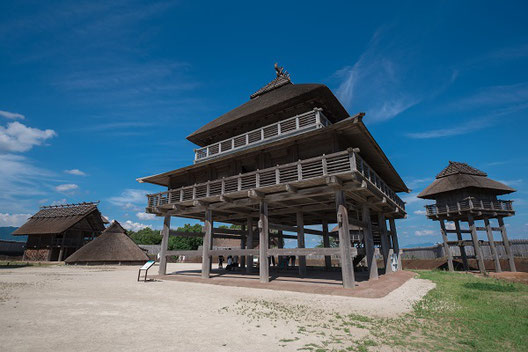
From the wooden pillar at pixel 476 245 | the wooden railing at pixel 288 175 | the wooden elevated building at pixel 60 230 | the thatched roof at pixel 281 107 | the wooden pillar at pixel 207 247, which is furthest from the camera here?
the wooden elevated building at pixel 60 230

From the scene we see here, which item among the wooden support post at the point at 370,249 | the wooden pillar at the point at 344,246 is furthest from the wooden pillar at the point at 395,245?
the wooden pillar at the point at 344,246

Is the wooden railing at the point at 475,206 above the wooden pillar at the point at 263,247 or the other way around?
above

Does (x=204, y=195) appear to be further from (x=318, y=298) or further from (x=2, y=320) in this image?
(x=2, y=320)

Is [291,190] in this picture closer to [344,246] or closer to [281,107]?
[344,246]

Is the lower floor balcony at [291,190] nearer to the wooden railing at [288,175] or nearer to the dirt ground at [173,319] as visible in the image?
the wooden railing at [288,175]

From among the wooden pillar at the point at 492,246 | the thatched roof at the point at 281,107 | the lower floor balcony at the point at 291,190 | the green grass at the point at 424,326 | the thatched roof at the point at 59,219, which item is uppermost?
the thatched roof at the point at 281,107

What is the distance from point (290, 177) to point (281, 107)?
18.1 feet

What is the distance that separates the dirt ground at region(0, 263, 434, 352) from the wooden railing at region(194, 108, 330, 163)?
8.29 meters

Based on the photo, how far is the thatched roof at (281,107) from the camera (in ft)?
48.1

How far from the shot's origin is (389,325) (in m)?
5.62

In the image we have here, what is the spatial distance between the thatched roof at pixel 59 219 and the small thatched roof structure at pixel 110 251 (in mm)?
8163

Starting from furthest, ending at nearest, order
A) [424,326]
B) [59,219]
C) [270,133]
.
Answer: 1. [59,219]
2. [270,133]
3. [424,326]

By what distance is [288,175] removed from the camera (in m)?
12.2

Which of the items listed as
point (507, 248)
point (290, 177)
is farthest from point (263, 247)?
point (507, 248)
